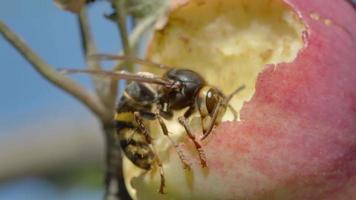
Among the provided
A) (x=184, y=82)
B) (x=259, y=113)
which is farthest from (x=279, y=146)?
(x=184, y=82)

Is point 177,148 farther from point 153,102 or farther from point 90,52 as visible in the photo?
point 90,52

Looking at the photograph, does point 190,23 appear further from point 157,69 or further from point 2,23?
point 2,23

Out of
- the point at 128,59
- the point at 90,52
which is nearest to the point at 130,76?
the point at 128,59

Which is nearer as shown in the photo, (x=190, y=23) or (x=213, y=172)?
(x=213, y=172)

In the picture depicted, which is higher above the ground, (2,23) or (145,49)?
(2,23)

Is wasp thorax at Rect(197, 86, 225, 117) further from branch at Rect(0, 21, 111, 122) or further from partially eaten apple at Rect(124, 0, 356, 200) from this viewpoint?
branch at Rect(0, 21, 111, 122)

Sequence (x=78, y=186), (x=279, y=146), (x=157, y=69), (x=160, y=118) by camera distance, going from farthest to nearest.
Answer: (x=78, y=186) → (x=157, y=69) → (x=160, y=118) → (x=279, y=146)
